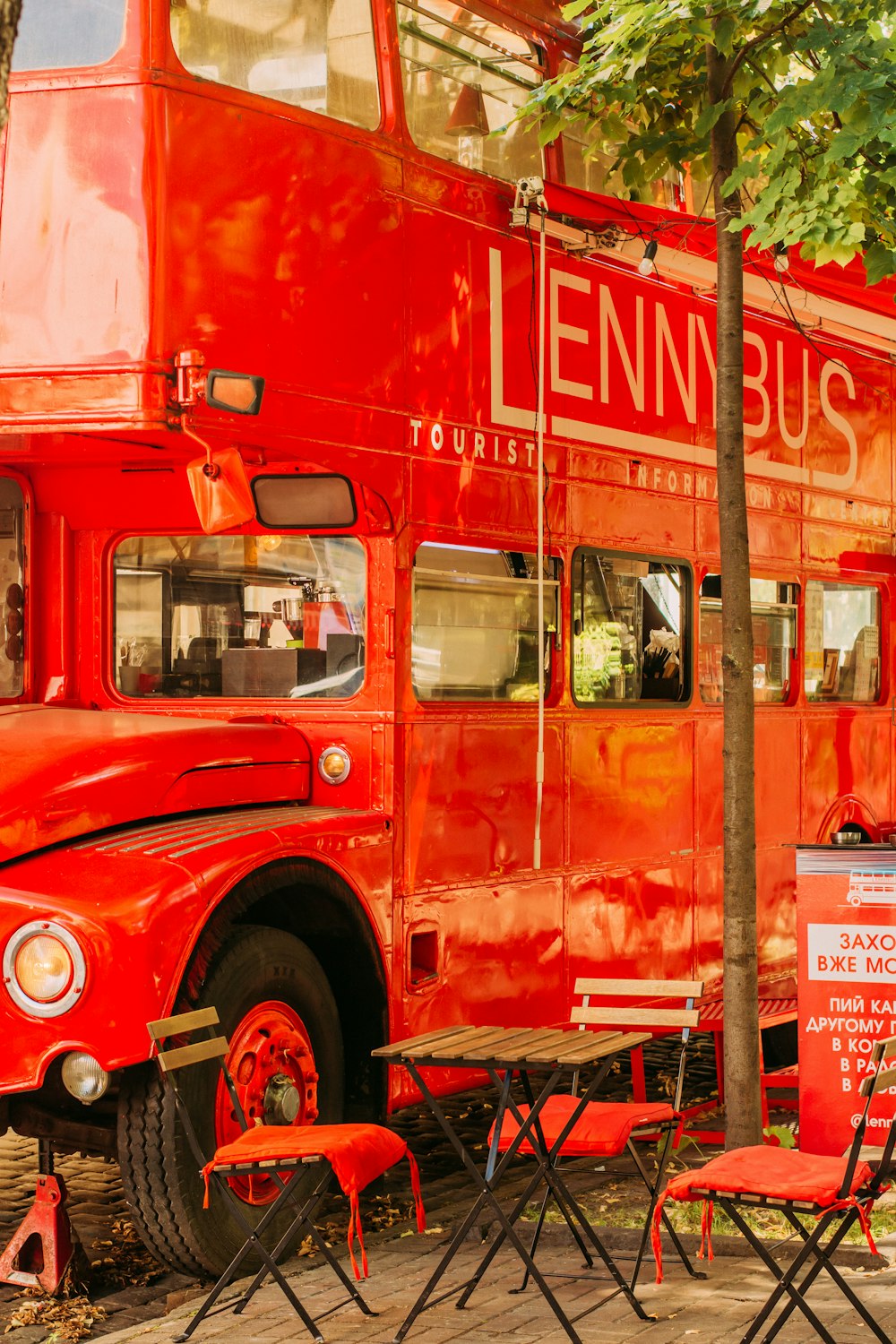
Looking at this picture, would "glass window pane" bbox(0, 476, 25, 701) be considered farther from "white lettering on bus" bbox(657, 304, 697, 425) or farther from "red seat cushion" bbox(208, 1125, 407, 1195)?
"white lettering on bus" bbox(657, 304, 697, 425)

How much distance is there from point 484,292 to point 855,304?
340 centimetres

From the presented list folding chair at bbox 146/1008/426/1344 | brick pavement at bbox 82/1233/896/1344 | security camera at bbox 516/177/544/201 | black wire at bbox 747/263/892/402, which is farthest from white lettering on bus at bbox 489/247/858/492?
brick pavement at bbox 82/1233/896/1344

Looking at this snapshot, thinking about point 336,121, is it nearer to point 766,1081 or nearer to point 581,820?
point 581,820

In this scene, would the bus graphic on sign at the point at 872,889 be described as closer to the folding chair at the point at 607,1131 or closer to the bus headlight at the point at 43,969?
the folding chair at the point at 607,1131

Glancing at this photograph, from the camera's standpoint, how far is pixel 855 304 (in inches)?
403

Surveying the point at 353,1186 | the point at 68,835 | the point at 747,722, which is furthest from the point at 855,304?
the point at 353,1186

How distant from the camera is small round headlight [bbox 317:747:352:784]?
22.9ft

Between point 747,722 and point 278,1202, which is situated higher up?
point 747,722

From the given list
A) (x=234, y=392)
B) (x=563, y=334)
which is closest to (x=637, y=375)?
(x=563, y=334)

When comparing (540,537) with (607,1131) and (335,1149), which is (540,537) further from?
(335,1149)

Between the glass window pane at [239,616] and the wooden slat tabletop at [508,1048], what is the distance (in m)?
1.59

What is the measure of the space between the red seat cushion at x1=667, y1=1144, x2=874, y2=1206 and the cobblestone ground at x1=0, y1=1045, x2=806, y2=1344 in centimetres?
48

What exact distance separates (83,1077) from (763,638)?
4854 mm

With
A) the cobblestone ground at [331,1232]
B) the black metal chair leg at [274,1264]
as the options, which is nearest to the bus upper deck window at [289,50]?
the black metal chair leg at [274,1264]
